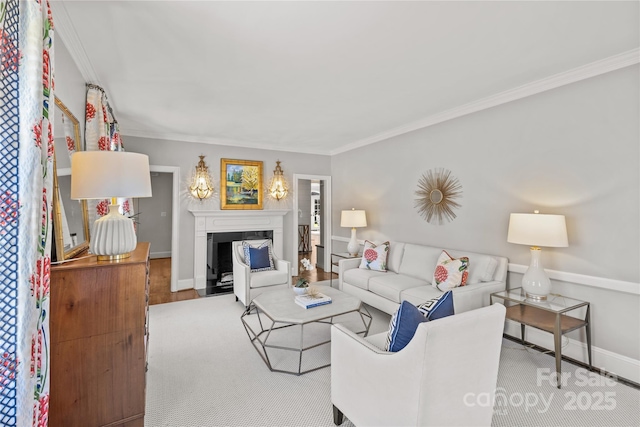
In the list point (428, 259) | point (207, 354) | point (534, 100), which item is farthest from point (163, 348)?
point (534, 100)

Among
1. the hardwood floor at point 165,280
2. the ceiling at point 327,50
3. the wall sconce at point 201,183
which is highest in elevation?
the ceiling at point 327,50

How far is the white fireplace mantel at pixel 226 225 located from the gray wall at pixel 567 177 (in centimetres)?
271

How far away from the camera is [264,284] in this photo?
407cm

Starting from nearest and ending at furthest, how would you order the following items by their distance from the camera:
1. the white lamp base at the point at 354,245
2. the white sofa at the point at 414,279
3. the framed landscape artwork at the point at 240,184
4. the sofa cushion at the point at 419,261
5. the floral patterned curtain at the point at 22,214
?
1. the floral patterned curtain at the point at 22,214
2. the white sofa at the point at 414,279
3. the sofa cushion at the point at 419,261
4. the white lamp base at the point at 354,245
5. the framed landscape artwork at the point at 240,184

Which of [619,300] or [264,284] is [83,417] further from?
[619,300]

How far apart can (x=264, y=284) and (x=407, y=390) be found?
287cm

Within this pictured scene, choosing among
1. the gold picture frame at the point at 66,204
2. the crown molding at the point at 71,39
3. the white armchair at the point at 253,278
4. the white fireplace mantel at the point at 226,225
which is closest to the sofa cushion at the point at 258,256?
the white armchair at the point at 253,278

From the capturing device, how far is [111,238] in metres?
1.79

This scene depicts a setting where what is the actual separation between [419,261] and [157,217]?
7125 millimetres

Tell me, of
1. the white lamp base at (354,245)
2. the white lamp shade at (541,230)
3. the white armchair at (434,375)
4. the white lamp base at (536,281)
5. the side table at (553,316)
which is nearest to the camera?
the white armchair at (434,375)

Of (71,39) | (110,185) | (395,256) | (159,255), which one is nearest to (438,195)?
(395,256)

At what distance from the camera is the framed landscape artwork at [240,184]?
528cm

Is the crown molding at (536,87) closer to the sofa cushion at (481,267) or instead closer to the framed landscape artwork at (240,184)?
the sofa cushion at (481,267)

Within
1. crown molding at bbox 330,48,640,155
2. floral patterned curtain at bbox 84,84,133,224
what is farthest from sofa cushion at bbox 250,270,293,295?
crown molding at bbox 330,48,640,155
